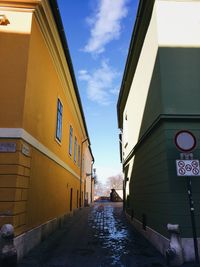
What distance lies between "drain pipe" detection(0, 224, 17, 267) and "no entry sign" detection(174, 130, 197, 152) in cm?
397

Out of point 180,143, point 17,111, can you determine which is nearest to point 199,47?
point 180,143

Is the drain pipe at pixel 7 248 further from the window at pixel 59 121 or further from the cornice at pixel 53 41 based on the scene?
the window at pixel 59 121

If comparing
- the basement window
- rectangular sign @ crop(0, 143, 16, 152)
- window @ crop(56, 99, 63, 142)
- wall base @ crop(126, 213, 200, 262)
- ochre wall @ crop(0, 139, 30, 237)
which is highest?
the basement window

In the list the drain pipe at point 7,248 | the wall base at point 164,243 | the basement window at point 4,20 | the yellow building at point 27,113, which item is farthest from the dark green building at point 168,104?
the basement window at point 4,20

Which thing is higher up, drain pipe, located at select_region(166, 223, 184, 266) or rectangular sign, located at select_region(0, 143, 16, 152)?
rectangular sign, located at select_region(0, 143, 16, 152)

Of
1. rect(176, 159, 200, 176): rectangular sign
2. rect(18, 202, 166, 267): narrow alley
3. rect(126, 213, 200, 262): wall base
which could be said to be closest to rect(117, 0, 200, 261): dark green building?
rect(126, 213, 200, 262): wall base

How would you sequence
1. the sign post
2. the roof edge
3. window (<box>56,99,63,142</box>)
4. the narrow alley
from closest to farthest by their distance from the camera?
the sign post < the narrow alley < the roof edge < window (<box>56,99,63,142</box>)

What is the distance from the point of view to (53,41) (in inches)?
359

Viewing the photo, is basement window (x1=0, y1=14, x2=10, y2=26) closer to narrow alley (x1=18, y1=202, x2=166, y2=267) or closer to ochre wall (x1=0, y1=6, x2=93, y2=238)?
ochre wall (x1=0, y1=6, x2=93, y2=238)

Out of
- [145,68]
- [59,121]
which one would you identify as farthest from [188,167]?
[59,121]

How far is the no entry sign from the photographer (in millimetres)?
5477

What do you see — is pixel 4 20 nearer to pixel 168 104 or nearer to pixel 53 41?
pixel 53 41

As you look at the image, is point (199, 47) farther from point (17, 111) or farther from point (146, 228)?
point (146, 228)

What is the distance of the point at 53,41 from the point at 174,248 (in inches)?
297
